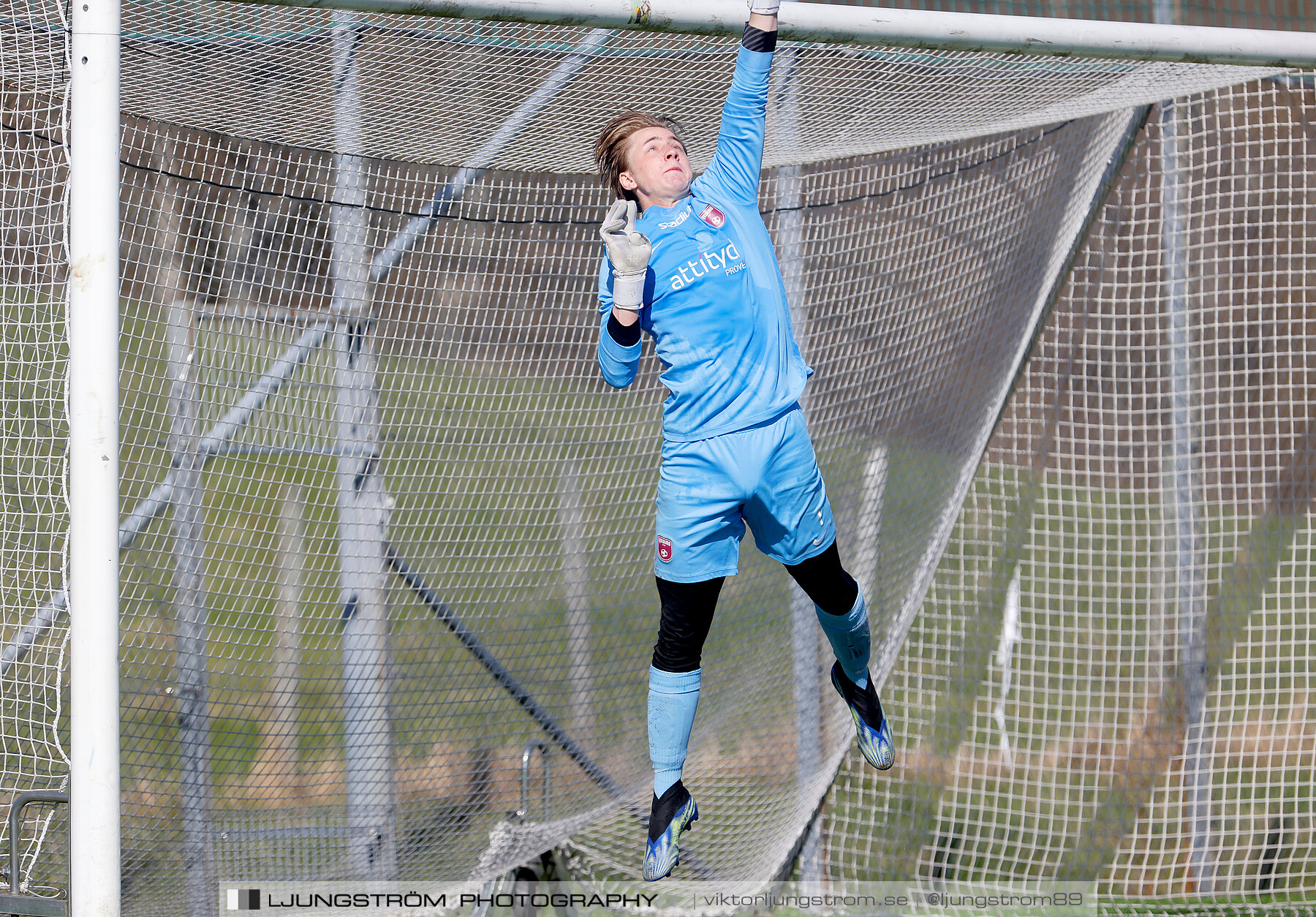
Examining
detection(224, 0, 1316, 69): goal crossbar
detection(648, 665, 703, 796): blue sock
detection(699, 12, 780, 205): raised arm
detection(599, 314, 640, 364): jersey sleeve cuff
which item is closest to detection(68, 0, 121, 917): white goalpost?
detection(224, 0, 1316, 69): goal crossbar

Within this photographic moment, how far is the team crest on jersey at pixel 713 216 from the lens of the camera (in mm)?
2324

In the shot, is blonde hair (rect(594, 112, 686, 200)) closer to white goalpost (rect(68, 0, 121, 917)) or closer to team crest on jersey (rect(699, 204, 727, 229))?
team crest on jersey (rect(699, 204, 727, 229))

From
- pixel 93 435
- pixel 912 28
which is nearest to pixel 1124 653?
pixel 912 28

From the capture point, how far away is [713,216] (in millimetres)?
2332

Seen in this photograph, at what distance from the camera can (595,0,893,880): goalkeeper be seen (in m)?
2.24

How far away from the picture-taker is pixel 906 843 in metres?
4.54

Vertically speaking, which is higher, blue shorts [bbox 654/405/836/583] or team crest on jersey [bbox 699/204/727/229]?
team crest on jersey [bbox 699/204/727/229]

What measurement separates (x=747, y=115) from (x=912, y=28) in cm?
71

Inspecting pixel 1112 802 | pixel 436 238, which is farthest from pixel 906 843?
pixel 436 238

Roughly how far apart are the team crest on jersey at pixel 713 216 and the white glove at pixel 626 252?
10.8 inches

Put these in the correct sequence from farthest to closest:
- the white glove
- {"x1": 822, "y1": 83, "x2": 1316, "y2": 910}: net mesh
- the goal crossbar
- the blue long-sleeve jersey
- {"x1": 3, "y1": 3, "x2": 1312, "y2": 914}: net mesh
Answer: {"x1": 822, "y1": 83, "x2": 1316, "y2": 910}: net mesh, {"x1": 3, "y1": 3, "x2": 1312, "y2": 914}: net mesh, the goal crossbar, the blue long-sleeve jersey, the white glove

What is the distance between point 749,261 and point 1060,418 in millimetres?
2859

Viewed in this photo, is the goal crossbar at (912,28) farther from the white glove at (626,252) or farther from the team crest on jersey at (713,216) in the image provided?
the white glove at (626,252)

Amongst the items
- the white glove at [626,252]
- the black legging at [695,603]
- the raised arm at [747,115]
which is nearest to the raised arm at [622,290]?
the white glove at [626,252]
